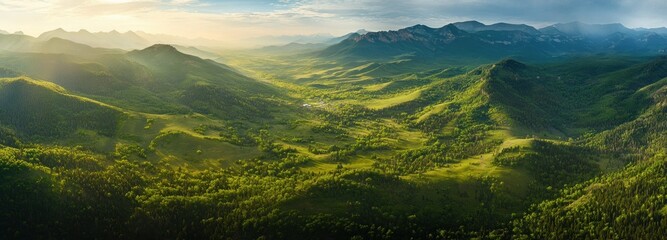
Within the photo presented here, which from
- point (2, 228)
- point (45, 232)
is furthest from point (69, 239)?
point (2, 228)

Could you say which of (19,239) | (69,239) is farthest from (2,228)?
(69,239)

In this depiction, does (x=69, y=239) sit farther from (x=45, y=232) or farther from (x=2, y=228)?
(x=2, y=228)

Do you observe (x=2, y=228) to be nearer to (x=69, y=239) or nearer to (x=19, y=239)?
(x=19, y=239)
